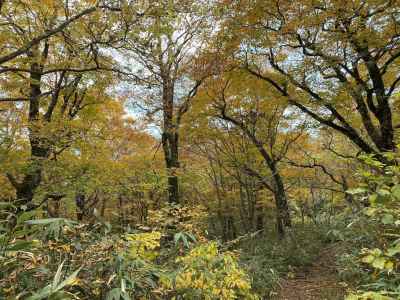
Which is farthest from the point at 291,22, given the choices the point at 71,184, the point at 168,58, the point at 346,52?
the point at 71,184

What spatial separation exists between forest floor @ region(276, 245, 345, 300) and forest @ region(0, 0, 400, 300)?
0.19 feet

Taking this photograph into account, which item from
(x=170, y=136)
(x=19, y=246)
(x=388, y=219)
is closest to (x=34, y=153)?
(x=170, y=136)

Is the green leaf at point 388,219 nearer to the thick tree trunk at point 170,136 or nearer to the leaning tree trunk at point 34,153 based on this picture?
the leaning tree trunk at point 34,153

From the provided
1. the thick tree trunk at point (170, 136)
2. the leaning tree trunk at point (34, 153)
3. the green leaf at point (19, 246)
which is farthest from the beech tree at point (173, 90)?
the green leaf at point (19, 246)

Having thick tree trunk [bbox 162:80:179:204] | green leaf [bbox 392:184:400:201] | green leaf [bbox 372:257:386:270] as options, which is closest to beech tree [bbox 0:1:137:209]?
thick tree trunk [bbox 162:80:179:204]

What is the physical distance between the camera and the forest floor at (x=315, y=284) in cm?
572

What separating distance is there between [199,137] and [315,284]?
645 cm

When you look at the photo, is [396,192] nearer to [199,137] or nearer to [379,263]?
[379,263]

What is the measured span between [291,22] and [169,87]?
5.42 m

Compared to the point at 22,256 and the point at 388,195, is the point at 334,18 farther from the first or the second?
the point at 22,256

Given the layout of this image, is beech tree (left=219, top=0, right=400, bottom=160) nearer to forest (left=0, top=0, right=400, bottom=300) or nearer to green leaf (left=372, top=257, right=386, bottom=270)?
forest (left=0, top=0, right=400, bottom=300)

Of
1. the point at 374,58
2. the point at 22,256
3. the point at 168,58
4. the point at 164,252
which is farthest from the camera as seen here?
the point at 168,58

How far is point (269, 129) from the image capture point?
33.0 ft

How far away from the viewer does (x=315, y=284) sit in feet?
21.6
